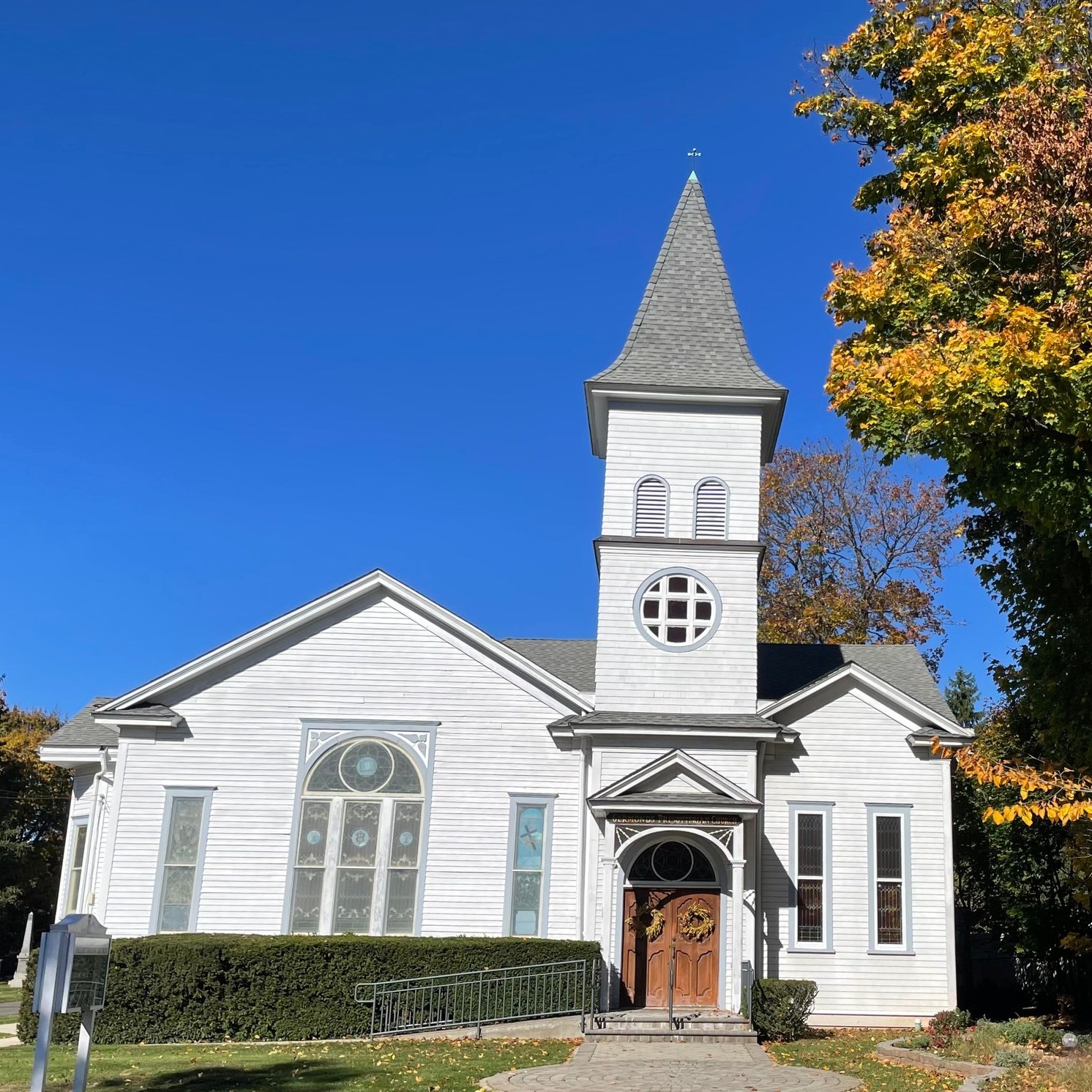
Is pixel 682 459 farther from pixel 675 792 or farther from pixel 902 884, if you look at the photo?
pixel 902 884

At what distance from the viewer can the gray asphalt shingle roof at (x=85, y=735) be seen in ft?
72.2

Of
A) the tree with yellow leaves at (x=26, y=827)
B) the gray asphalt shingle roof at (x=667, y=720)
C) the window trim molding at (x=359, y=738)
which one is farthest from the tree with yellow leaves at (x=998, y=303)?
the tree with yellow leaves at (x=26, y=827)

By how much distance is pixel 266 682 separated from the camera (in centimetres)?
2069

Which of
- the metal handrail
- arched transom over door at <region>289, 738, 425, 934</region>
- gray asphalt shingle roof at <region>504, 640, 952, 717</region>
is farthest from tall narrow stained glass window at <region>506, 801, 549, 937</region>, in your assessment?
the metal handrail

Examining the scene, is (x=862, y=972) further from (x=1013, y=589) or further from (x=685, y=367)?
(x=685, y=367)

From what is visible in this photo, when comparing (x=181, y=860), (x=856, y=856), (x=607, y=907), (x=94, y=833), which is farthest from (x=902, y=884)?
(x=94, y=833)

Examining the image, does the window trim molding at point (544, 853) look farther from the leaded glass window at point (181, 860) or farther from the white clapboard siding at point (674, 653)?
the leaded glass window at point (181, 860)

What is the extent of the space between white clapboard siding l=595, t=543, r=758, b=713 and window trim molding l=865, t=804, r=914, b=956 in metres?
3.03

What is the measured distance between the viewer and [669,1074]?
13.9m

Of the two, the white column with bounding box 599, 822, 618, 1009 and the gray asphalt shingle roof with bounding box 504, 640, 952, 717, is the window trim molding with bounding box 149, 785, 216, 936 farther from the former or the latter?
the white column with bounding box 599, 822, 618, 1009

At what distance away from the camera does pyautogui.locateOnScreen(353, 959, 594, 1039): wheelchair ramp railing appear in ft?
57.4

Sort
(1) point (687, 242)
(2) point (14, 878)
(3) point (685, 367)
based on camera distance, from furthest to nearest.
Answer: (2) point (14, 878)
(1) point (687, 242)
(3) point (685, 367)

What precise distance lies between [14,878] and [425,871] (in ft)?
88.8

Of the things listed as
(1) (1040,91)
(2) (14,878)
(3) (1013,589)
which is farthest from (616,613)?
(2) (14,878)
